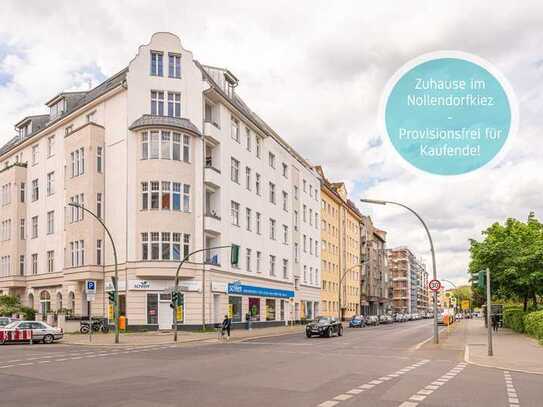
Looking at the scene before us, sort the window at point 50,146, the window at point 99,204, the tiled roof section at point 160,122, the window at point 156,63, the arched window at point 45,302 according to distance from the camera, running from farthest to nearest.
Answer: the window at point 50,146 < the arched window at point 45,302 < the window at point 99,204 < the window at point 156,63 < the tiled roof section at point 160,122

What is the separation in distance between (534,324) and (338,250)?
54.0 metres

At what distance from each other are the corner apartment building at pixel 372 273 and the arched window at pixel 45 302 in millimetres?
54059

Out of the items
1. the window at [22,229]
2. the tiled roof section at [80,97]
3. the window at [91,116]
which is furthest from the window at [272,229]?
the window at [22,229]

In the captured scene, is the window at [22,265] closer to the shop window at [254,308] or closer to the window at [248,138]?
the shop window at [254,308]

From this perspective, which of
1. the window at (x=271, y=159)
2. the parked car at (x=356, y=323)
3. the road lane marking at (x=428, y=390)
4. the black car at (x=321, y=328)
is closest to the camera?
the road lane marking at (x=428, y=390)

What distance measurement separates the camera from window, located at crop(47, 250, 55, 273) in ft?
A: 173

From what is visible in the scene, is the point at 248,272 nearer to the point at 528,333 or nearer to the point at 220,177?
the point at 220,177

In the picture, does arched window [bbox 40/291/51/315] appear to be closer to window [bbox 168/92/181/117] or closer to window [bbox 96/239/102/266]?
window [bbox 96/239/102/266]

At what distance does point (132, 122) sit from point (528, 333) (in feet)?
92.4

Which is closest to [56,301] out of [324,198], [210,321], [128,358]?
[210,321]

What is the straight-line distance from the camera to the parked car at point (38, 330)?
3288 cm

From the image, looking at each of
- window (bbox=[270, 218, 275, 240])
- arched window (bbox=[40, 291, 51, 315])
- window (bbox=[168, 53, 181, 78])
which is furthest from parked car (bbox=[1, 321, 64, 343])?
window (bbox=[270, 218, 275, 240])

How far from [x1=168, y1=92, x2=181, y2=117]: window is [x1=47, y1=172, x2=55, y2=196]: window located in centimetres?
1463

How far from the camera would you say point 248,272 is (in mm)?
52531
